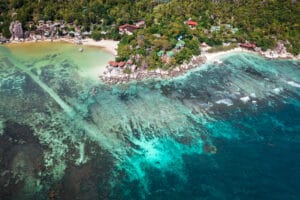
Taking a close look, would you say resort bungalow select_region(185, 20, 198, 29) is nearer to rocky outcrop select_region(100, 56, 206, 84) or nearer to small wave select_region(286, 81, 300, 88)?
rocky outcrop select_region(100, 56, 206, 84)

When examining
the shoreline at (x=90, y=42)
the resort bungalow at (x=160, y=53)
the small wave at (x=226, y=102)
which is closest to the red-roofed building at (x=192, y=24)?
the resort bungalow at (x=160, y=53)

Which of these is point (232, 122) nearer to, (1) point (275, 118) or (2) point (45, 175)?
(1) point (275, 118)

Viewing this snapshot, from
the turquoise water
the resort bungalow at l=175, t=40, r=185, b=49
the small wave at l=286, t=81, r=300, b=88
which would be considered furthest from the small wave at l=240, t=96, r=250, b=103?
the resort bungalow at l=175, t=40, r=185, b=49

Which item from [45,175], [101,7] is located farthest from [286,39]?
[45,175]

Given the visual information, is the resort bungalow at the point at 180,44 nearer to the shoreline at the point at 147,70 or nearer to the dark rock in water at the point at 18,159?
the shoreline at the point at 147,70

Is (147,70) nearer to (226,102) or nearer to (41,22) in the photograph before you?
(226,102)

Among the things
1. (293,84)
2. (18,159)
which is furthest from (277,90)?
(18,159)

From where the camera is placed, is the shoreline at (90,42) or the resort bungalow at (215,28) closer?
the shoreline at (90,42)

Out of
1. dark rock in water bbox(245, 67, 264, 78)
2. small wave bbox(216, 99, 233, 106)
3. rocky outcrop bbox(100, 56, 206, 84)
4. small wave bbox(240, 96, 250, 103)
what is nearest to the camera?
small wave bbox(216, 99, 233, 106)
